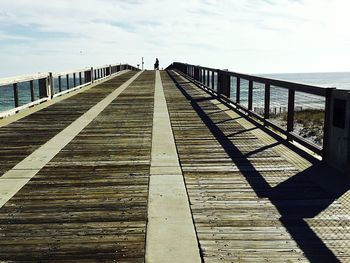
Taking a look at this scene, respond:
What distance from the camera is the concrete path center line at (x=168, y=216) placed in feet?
12.1

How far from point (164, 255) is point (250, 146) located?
4573 millimetres

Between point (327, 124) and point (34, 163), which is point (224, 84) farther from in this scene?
point (34, 163)

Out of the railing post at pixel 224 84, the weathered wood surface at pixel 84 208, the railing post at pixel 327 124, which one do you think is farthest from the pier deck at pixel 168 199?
the railing post at pixel 224 84

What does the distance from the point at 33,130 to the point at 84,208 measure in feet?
18.3

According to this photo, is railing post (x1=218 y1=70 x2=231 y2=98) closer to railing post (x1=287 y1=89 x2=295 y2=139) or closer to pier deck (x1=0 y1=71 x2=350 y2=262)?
pier deck (x1=0 y1=71 x2=350 y2=262)

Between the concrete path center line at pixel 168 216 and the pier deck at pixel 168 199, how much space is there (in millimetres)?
13

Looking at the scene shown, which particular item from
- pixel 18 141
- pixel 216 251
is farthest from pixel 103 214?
pixel 18 141

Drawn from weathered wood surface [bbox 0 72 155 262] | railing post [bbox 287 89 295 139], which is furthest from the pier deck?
railing post [bbox 287 89 295 139]

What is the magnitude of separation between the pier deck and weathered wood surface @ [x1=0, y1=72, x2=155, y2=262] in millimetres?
12

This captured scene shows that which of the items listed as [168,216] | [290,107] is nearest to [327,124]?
[290,107]

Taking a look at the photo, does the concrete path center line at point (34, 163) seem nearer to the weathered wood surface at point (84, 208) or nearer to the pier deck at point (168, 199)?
the pier deck at point (168, 199)

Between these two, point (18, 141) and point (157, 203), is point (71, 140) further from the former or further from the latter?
point (157, 203)

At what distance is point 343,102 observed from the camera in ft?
19.3

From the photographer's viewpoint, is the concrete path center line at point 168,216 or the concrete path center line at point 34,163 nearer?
the concrete path center line at point 168,216
